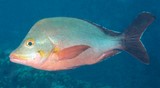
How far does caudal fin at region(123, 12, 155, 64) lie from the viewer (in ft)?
8.86

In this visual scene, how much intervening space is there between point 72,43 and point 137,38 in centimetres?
67

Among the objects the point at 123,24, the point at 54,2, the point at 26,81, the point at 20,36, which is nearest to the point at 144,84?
the point at 26,81

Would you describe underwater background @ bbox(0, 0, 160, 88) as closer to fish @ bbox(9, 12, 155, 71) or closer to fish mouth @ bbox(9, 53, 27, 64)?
fish @ bbox(9, 12, 155, 71)

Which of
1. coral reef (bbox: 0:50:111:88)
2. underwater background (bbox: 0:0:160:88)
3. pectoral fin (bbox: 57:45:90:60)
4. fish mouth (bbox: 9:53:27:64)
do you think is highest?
underwater background (bbox: 0:0:160:88)

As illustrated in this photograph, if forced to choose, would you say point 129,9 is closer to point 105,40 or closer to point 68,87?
point 68,87

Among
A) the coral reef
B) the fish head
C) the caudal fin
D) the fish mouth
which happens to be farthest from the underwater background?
the fish mouth

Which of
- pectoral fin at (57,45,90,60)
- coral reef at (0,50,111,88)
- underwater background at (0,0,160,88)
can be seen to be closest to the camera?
pectoral fin at (57,45,90,60)

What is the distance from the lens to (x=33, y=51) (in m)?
2.49

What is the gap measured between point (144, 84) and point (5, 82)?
8.62 m

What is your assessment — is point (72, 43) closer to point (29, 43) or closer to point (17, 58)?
point (29, 43)

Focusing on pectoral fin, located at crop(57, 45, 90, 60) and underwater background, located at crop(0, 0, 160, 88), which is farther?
underwater background, located at crop(0, 0, 160, 88)

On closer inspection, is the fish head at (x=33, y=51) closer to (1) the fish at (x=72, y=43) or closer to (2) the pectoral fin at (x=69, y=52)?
(1) the fish at (x=72, y=43)

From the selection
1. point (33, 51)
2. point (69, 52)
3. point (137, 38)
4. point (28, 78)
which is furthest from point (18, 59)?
point (28, 78)

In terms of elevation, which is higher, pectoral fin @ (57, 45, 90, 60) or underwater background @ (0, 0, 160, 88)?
underwater background @ (0, 0, 160, 88)
